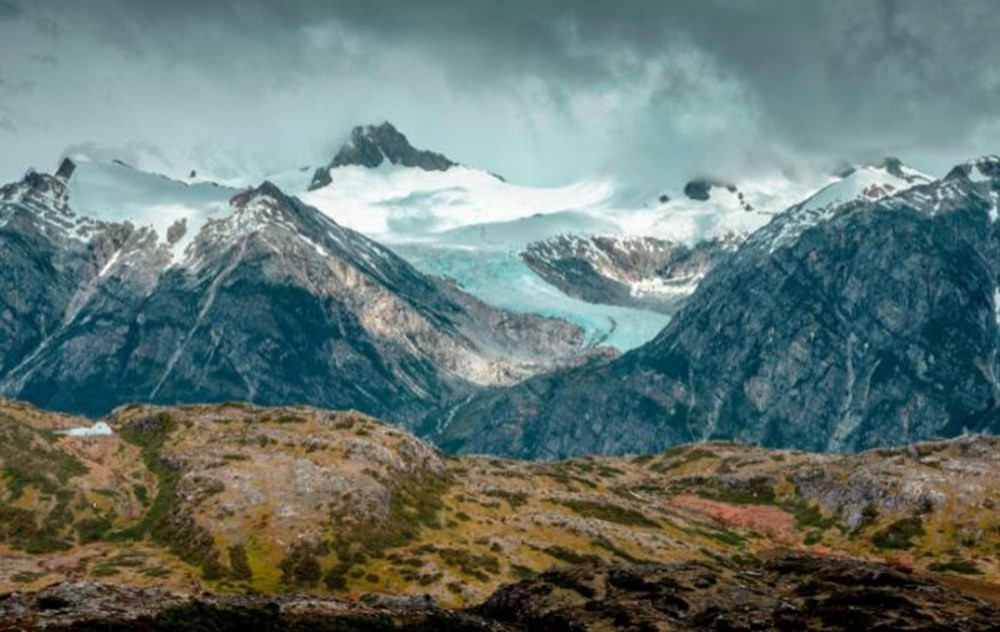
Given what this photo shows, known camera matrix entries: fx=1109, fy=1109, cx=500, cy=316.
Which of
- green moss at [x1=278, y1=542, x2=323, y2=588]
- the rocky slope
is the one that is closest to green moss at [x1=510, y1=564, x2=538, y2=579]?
green moss at [x1=278, y1=542, x2=323, y2=588]

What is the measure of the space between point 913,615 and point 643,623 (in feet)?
102

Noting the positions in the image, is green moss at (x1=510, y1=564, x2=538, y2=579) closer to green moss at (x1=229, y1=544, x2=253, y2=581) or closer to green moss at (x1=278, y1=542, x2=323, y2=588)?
green moss at (x1=278, y1=542, x2=323, y2=588)

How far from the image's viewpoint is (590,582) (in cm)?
15150

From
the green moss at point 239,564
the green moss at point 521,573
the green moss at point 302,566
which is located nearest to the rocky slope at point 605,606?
the green moss at point 302,566

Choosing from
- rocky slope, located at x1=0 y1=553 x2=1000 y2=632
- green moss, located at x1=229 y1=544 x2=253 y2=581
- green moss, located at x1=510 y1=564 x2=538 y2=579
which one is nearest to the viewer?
rocky slope, located at x1=0 y1=553 x2=1000 y2=632

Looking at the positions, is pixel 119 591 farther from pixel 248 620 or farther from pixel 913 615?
pixel 913 615

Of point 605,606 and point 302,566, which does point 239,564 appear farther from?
point 605,606

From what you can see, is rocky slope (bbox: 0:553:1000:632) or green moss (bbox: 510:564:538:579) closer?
rocky slope (bbox: 0:553:1000:632)

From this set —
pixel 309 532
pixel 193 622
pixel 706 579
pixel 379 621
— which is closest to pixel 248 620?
pixel 193 622

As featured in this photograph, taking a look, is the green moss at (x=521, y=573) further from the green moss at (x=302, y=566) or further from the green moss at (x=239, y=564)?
the green moss at (x=239, y=564)

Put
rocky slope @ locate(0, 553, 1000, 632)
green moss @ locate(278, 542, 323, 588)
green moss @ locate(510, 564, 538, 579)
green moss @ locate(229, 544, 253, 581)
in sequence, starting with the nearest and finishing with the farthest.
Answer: rocky slope @ locate(0, 553, 1000, 632) → green moss @ locate(229, 544, 253, 581) → green moss @ locate(278, 542, 323, 588) → green moss @ locate(510, 564, 538, 579)

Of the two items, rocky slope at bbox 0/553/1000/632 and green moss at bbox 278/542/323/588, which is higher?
rocky slope at bbox 0/553/1000/632

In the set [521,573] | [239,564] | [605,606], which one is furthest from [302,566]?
[605,606]

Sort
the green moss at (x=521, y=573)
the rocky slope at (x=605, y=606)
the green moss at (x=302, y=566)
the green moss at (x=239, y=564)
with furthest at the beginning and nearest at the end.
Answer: the green moss at (x=521, y=573), the green moss at (x=302, y=566), the green moss at (x=239, y=564), the rocky slope at (x=605, y=606)
